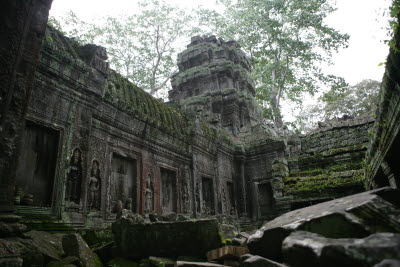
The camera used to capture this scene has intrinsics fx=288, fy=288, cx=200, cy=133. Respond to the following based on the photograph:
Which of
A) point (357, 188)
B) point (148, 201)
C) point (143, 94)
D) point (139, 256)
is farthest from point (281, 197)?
point (139, 256)

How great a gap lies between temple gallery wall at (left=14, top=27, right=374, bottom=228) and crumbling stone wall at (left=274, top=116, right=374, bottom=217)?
32 mm

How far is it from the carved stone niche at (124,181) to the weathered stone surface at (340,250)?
5.18 metres

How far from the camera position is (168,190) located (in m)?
8.80

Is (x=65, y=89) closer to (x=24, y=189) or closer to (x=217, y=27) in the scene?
(x=24, y=189)

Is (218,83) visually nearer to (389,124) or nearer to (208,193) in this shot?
(208,193)

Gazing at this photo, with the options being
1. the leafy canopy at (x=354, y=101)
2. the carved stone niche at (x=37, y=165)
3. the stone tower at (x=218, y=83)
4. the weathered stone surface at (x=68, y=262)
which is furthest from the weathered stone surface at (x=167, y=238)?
the leafy canopy at (x=354, y=101)

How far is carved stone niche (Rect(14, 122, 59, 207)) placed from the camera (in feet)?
15.8

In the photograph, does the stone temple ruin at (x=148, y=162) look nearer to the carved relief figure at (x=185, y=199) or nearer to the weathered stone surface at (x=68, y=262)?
the carved relief figure at (x=185, y=199)

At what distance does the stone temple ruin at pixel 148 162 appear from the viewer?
301 centimetres

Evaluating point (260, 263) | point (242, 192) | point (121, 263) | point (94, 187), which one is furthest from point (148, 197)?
point (260, 263)

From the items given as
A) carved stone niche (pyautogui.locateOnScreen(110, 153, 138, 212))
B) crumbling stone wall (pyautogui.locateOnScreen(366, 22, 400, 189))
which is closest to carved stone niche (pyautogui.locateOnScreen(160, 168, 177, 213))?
carved stone niche (pyautogui.locateOnScreen(110, 153, 138, 212))

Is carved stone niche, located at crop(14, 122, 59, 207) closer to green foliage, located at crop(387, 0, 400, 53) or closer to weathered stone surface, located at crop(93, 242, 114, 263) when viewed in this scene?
weathered stone surface, located at crop(93, 242, 114, 263)

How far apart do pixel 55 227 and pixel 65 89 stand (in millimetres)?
2628

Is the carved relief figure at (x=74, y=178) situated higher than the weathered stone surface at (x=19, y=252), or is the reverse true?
the carved relief figure at (x=74, y=178)
